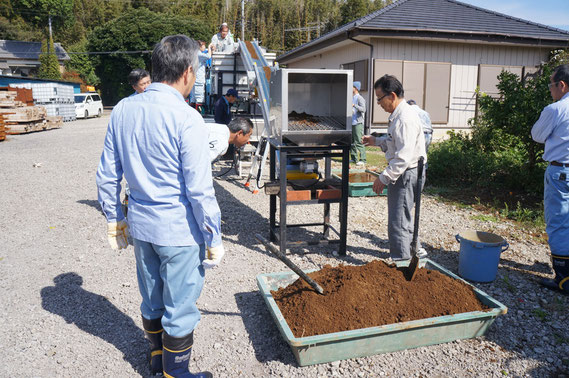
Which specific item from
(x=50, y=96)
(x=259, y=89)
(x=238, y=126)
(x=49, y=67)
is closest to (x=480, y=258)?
(x=238, y=126)

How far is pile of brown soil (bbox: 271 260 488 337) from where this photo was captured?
333cm

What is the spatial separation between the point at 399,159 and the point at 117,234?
2.75 metres

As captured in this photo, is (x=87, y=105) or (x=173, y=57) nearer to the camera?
(x=173, y=57)

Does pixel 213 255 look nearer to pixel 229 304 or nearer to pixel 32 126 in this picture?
pixel 229 304

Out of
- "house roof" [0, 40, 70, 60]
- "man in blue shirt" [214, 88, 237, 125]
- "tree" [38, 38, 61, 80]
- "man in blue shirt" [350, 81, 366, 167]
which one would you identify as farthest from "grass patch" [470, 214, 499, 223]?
"house roof" [0, 40, 70, 60]

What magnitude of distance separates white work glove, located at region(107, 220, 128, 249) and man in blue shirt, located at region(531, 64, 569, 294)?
395cm

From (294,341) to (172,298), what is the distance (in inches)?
35.8

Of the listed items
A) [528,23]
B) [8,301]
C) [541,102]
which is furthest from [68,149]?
[528,23]

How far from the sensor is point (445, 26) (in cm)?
1456

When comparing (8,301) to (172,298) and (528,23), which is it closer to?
(172,298)

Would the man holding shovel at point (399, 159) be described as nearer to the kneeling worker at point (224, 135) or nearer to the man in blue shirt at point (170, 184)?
the kneeling worker at point (224, 135)

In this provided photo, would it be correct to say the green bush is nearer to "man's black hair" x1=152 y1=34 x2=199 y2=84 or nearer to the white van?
"man's black hair" x1=152 y1=34 x2=199 y2=84

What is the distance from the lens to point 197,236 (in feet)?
8.70

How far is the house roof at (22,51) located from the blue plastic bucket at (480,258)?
50.9m
